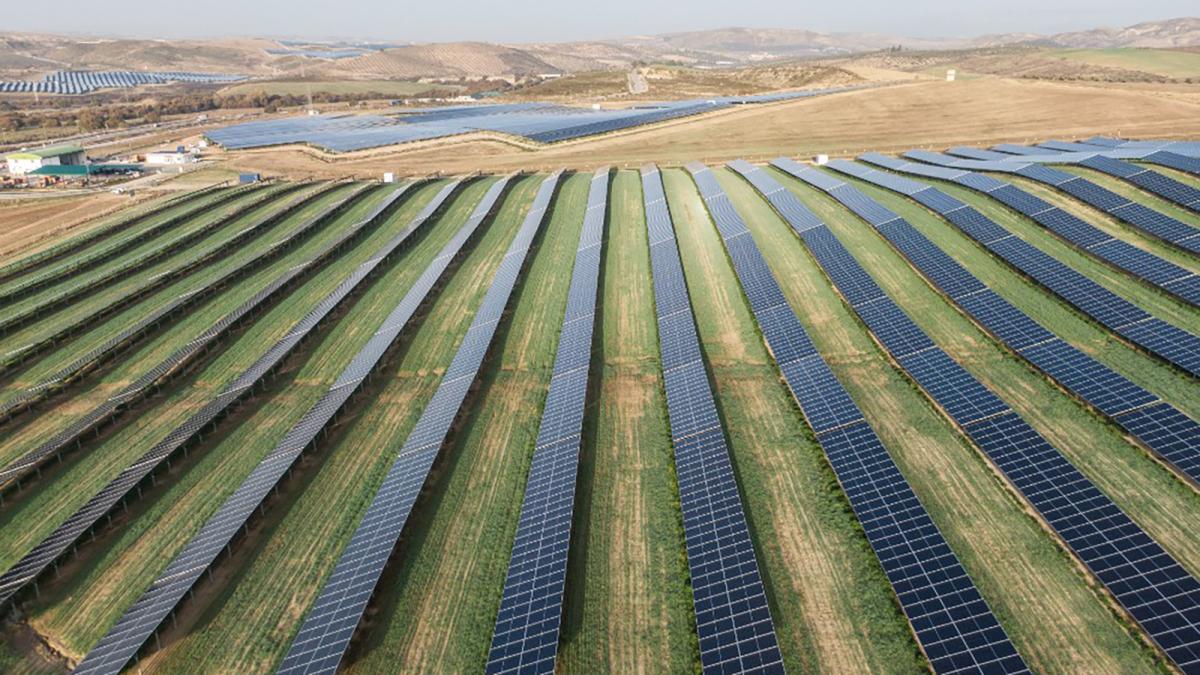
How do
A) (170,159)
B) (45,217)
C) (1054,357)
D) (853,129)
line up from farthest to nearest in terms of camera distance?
(170,159)
(853,129)
(45,217)
(1054,357)

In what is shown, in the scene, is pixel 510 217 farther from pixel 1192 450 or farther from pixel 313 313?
pixel 1192 450

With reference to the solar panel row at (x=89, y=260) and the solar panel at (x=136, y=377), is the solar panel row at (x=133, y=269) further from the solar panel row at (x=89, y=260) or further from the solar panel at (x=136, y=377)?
the solar panel at (x=136, y=377)

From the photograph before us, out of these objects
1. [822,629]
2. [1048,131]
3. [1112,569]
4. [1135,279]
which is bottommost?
[822,629]

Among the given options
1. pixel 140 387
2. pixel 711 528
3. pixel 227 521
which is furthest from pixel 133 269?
pixel 711 528

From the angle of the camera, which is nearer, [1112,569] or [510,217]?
[1112,569]

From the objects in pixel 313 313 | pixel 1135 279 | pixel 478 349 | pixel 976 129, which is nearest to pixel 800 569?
pixel 478 349

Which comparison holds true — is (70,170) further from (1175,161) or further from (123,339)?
(1175,161)

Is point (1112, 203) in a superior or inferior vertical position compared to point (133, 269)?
superior
